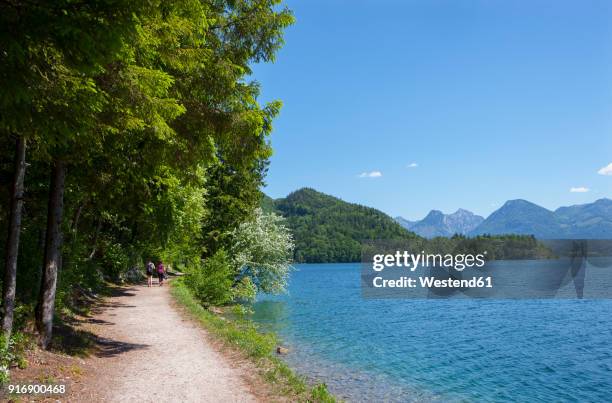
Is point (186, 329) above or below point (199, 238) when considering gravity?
below

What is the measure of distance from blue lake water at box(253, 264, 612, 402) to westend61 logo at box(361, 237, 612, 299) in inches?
760

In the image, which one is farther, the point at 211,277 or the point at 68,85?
the point at 211,277

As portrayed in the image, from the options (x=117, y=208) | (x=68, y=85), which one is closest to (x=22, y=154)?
(x=68, y=85)

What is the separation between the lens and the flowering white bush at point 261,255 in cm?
3719

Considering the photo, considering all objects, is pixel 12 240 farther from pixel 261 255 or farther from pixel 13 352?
pixel 261 255

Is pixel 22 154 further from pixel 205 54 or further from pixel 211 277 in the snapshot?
pixel 211 277

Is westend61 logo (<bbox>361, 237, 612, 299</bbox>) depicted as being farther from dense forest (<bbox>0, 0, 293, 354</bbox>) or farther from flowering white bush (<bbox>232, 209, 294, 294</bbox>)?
dense forest (<bbox>0, 0, 293, 354</bbox>)

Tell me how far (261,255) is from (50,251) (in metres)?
26.4

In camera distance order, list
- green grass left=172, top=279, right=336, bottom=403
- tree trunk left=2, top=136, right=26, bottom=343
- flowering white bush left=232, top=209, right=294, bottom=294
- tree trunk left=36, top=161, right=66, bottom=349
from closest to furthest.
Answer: tree trunk left=2, top=136, right=26, bottom=343, green grass left=172, top=279, right=336, bottom=403, tree trunk left=36, top=161, right=66, bottom=349, flowering white bush left=232, top=209, right=294, bottom=294

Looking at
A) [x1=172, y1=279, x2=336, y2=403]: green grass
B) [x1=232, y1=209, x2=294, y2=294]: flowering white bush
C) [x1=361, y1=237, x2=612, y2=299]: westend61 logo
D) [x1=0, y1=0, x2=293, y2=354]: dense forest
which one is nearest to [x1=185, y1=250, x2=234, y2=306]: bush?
[x1=232, y1=209, x2=294, y2=294]: flowering white bush

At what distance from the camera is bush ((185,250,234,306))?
28.7 m

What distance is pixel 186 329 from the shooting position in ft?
57.1

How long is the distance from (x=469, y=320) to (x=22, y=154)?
116 ft

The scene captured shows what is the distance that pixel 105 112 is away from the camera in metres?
8.73
